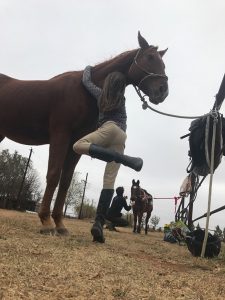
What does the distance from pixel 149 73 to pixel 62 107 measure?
43.3 inches

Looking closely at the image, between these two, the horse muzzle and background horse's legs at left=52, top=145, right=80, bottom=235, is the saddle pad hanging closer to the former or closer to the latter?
the horse muzzle

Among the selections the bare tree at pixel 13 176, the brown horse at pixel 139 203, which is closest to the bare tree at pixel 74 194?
the bare tree at pixel 13 176

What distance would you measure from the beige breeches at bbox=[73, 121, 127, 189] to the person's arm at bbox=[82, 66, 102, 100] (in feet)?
1.60

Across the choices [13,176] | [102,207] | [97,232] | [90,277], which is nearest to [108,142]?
[102,207]

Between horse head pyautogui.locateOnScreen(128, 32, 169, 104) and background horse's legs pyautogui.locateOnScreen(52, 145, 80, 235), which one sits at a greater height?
horse head pyautogui.locateOnScreen(128, 32, 169, 104)

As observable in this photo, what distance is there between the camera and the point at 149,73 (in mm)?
4762

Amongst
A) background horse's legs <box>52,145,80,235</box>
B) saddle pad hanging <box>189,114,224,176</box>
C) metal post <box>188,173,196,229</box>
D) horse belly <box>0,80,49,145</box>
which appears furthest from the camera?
metal post <box>188,173,196,229</box>

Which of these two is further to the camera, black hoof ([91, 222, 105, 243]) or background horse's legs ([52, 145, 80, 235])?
background horse's legs ([52, 145, 80, 235])

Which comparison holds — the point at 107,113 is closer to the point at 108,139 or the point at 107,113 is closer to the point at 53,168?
the point at 108,139

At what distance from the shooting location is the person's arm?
4.88 m

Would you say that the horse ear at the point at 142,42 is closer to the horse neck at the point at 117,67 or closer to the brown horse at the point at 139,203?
the horse neck at the point at 117,67

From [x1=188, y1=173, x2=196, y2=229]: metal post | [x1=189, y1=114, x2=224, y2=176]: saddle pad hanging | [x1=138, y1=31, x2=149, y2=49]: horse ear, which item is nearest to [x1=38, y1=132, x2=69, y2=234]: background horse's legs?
[x1=138, y1=31, x2=149, y2=49]: horse ear

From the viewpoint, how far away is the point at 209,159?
4.71 metres

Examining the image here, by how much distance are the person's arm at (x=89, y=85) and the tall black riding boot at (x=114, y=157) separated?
0.94m
